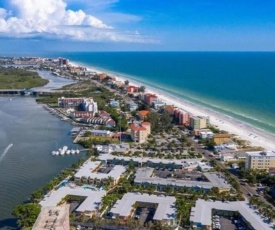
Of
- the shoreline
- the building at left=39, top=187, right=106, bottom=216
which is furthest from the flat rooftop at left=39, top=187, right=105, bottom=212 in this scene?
the shoreline

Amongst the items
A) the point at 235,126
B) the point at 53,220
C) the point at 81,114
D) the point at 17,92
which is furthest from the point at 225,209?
the point at 17,92

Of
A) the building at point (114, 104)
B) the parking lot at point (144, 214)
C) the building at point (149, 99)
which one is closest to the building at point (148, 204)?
the parking lot at point (144, 214)

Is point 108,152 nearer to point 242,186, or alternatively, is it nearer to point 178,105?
point 242,186

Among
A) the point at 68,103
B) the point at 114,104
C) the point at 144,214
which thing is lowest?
the point at 144,214

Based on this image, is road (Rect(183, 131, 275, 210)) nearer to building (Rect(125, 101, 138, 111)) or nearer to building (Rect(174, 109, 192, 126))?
building (Rect(174, 109, 192, 126))

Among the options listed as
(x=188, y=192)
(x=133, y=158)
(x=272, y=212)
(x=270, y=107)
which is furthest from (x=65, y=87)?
(x=272, y=212)

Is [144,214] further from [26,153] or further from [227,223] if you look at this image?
[26,153]
